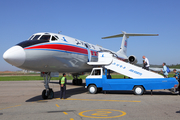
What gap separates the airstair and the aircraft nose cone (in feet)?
21.5

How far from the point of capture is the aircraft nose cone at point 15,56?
29.2ft

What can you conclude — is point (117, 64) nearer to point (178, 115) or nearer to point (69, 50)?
point (69, 50)

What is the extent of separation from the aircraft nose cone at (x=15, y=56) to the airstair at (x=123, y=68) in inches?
259

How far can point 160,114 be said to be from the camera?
693cm

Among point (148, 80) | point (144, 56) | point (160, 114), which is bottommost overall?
point (160, 114)

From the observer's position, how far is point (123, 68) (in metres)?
13.8

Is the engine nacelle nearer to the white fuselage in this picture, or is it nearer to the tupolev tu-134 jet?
the tupolev tu-134 jet

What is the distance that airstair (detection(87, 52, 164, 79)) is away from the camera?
13.1 meters

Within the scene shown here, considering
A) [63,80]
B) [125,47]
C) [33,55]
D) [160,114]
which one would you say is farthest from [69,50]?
[125,47]

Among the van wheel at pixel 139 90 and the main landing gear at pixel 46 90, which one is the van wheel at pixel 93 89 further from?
the main landing gear at pixel 46 90

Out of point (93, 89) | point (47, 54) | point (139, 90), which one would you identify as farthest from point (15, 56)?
point (139, 90)

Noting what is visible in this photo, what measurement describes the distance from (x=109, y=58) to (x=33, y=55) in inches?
259

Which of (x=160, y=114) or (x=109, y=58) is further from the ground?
(x=109, y=58)

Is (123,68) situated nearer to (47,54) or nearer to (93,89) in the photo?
(93,89)
